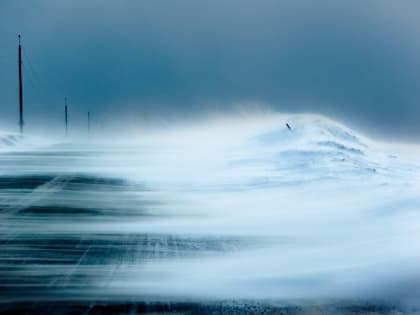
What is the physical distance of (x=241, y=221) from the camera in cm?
1006

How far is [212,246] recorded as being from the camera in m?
7.80

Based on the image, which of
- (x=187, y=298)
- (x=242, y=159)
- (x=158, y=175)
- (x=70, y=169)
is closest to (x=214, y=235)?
(x=187, y=298)

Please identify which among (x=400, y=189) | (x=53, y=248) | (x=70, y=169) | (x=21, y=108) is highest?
(x=21, y=108)

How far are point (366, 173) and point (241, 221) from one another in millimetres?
8047

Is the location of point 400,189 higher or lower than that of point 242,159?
lower

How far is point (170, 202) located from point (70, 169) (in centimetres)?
1010

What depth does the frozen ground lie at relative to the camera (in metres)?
5.36

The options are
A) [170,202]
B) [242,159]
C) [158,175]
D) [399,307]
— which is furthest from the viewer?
[242,159]

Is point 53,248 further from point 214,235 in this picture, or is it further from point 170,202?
point 170,202

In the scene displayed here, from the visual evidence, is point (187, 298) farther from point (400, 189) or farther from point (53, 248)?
point (400, 189)

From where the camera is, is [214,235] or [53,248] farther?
[214,235]

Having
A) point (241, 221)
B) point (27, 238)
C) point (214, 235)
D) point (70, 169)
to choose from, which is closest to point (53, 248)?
point (27, 238)

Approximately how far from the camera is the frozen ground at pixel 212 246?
211 inches

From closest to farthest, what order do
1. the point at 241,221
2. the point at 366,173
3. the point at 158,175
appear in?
1. the point at 241,221
2. the point at 366,173
3. the point at 158,175
